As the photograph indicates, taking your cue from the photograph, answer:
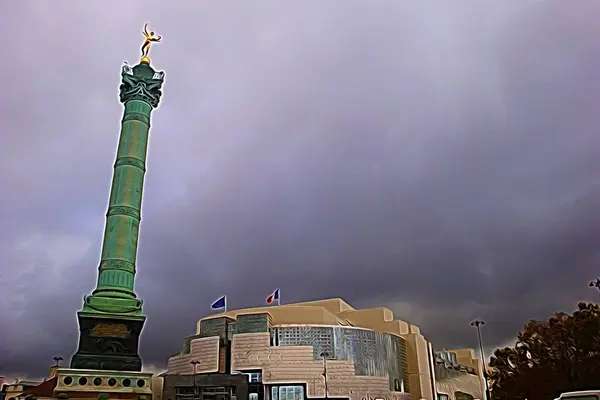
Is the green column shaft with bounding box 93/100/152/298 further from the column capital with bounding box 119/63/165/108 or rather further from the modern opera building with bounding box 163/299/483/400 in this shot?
the modern opera building with bounding box 163/299/483/400

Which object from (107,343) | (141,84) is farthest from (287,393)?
(141,84)

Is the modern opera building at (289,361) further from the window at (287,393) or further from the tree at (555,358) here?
the tree at (555,358)

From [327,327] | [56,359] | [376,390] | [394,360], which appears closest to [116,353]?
[327,327]

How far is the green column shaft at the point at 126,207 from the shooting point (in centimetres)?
3847

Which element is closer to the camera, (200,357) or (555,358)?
(555,358)

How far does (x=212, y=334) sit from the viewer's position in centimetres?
5541

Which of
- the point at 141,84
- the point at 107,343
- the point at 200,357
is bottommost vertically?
the point at 107,343

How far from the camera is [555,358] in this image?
32.5m

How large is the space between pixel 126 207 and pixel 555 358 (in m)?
31.4

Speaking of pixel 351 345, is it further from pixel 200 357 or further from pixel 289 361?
pixel 200 357

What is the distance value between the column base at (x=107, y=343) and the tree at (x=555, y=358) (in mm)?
25624

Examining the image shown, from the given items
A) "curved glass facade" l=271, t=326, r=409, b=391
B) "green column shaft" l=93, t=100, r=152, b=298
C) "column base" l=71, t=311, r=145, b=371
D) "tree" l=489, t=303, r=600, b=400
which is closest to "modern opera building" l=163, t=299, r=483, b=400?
"curved glass facade" l=271, t=326, r=409, b=391

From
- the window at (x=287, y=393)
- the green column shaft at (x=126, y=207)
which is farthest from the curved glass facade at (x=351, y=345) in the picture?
the green column shaft at (x=126, y=207)

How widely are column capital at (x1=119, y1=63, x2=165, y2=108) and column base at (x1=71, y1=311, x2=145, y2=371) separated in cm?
1874
